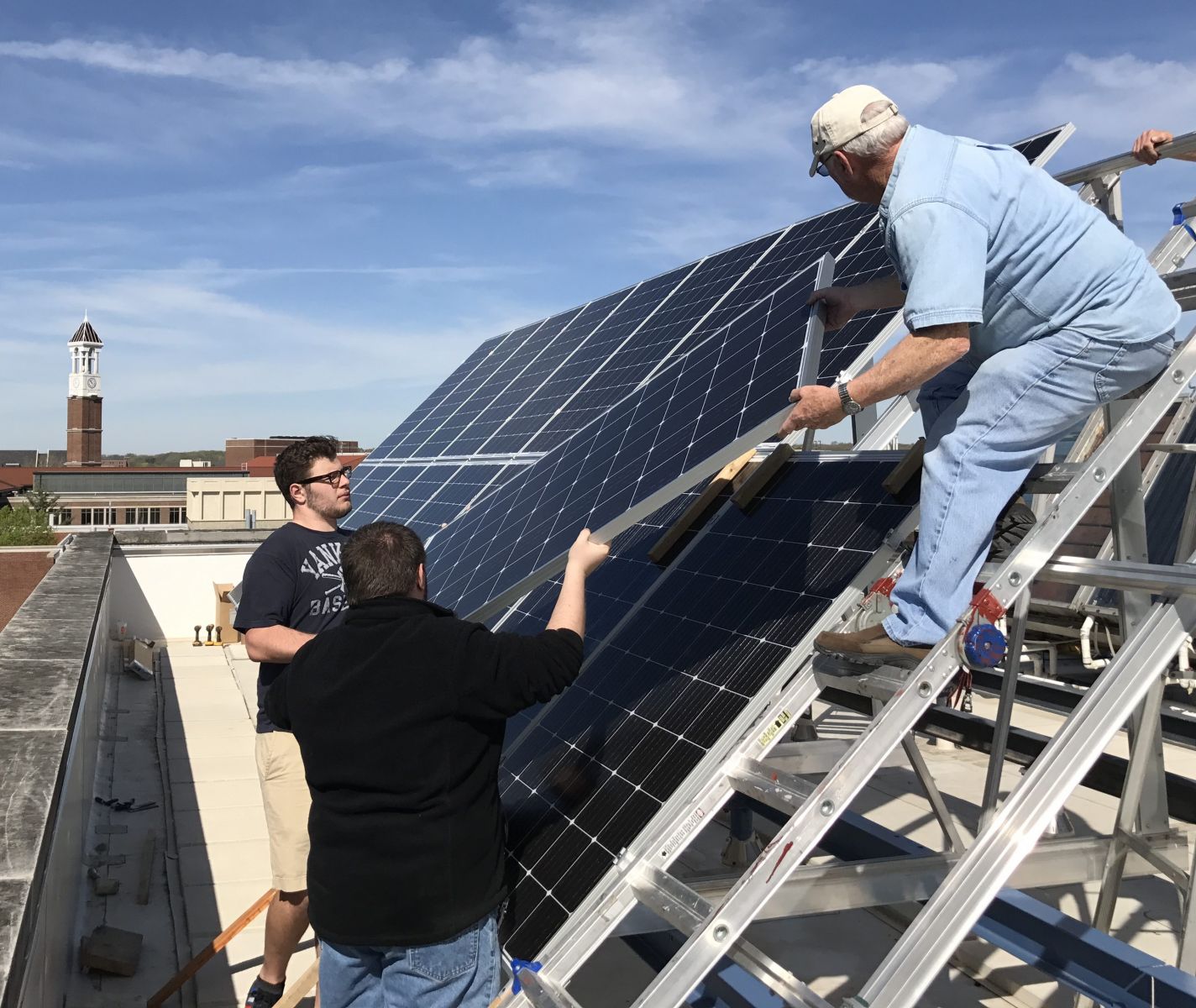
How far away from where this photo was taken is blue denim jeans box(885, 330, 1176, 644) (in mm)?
3307

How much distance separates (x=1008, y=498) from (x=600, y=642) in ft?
8.22

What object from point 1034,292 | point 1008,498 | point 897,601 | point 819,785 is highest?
point 1034,292

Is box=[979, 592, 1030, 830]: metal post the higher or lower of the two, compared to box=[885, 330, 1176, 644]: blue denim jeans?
lower

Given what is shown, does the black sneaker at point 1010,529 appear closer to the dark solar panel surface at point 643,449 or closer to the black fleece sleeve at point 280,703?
the dark solar panel surface at point 643,449

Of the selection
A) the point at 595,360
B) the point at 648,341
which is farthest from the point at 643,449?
the point at 595,360

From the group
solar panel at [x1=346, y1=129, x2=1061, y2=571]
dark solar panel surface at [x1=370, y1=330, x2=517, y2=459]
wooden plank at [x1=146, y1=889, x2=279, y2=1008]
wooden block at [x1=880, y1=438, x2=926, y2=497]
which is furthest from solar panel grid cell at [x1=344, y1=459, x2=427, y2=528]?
wooden block at [x1=880, y1=438, x2=926, y2=497]

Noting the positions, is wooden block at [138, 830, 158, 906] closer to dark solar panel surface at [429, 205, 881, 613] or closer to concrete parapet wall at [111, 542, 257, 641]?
dark solar panel surface at [429, 205, 881, 613]

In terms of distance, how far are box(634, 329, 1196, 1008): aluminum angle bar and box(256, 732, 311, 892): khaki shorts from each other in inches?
101

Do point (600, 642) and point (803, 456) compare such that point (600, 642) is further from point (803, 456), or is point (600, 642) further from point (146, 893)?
point (146, 893)

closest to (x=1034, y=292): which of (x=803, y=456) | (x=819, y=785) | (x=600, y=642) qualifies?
(x=819, y=785)

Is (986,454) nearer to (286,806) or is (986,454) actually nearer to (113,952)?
(286,806)

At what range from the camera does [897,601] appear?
11.2ft

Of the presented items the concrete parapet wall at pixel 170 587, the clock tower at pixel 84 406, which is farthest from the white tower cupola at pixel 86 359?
the concrete parapet wall at pixel 170 587

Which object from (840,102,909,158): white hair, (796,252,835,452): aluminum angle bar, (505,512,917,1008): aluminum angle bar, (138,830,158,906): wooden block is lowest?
(138,830,158,906): wooden block
